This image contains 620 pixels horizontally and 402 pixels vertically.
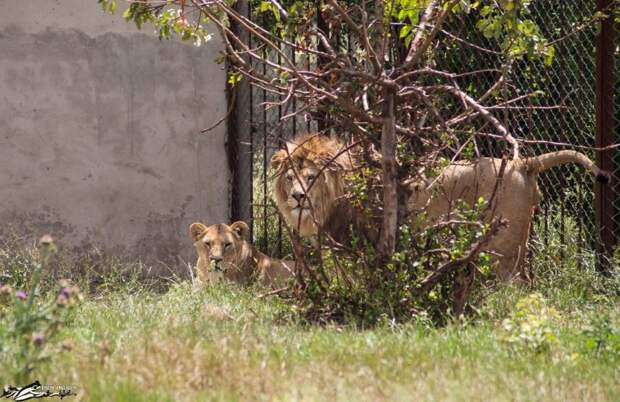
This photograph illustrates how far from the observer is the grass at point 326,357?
4.36 meters

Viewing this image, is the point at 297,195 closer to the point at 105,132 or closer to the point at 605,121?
the point at 605,121

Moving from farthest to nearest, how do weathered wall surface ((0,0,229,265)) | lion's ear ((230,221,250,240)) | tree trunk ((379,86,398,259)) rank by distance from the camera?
weathered wall surface ((0,0,229,265)), lion's ear ((230,221,250,240)), tree trunk ((379,86,398,259))

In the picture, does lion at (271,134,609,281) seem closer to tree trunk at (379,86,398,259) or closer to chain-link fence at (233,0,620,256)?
chain-link fence at (233,0,620,256)

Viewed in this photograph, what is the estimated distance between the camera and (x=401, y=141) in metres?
6.67

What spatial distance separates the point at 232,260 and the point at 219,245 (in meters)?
0.15

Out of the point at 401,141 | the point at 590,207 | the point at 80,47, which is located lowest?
the point at 590,207

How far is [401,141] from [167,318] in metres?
1.84

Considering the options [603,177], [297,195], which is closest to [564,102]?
[603,177]

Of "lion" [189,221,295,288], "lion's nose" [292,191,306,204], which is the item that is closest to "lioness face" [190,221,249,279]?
"lion" [189,221,295,288]

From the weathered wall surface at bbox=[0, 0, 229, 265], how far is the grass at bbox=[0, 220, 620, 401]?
2916mm

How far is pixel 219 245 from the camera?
316 inches

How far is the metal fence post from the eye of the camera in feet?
25.1

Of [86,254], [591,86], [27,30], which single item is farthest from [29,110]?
[591,86]

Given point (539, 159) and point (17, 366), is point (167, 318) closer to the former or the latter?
point (17, 366)
